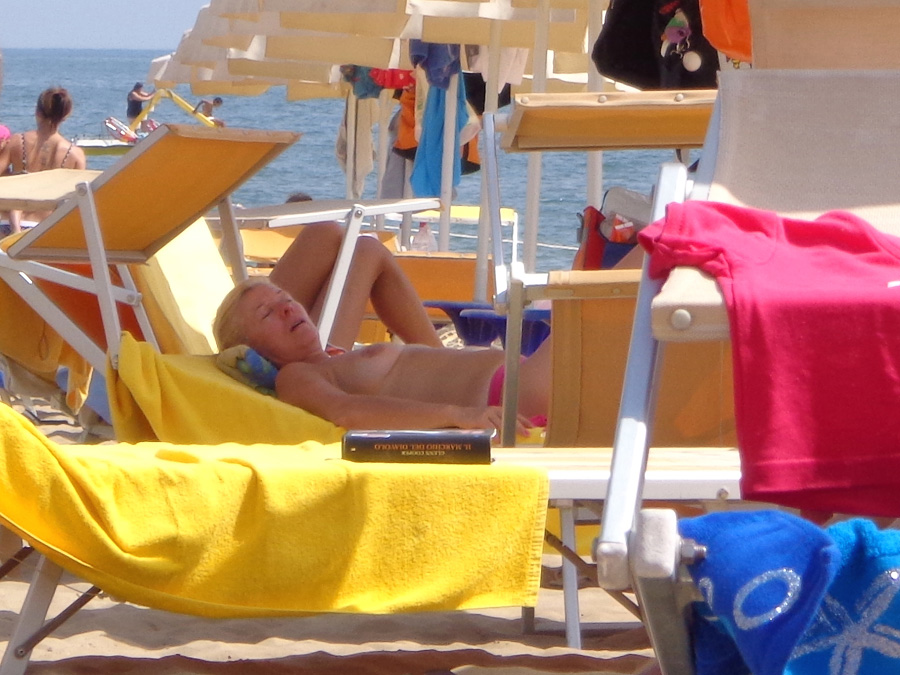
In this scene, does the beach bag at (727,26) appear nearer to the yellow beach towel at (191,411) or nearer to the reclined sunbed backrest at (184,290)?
the yellow beach towel at (191,411)

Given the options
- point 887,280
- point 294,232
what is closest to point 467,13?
point 294,232

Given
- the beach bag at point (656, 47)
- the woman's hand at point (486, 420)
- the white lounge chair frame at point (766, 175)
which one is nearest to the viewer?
the white lounge chair frame at point (766, 175)

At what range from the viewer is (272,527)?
1.89m

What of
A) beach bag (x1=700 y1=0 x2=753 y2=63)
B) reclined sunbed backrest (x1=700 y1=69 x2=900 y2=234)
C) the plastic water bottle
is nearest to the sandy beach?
reclined sunbed backrest (x1=700 y1=69 x2=900 y2=234)

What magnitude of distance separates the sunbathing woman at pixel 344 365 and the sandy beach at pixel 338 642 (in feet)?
1.72

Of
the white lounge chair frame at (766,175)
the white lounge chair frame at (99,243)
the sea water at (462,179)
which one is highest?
the white lounge chair frame at (766,175)

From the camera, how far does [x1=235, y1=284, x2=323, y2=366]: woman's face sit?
346 cm

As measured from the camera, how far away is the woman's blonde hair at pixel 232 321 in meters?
3.54

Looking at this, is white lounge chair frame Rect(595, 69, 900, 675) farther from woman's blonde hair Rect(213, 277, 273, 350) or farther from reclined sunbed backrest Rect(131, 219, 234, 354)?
reclined sunbed backrest Rect(131, 219, 234, 354)

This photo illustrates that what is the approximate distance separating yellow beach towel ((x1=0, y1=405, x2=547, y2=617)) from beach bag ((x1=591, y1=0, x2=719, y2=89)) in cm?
243

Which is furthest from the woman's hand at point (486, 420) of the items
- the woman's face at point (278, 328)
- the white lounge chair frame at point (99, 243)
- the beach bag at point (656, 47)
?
the beach bag at point (656, 47)

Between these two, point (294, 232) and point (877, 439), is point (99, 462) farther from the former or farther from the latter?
point (294, 232)

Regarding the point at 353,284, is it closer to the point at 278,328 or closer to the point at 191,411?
the point at 278,328

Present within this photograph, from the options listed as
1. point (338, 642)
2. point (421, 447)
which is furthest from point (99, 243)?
point (421, 447)
